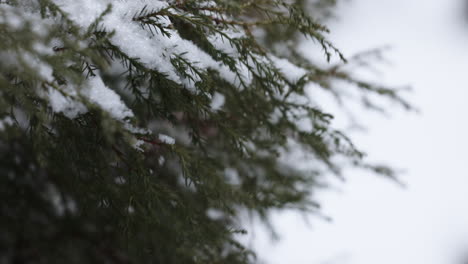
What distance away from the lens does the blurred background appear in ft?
22.3

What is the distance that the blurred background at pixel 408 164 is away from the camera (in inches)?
268

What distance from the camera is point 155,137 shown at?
1.48 m

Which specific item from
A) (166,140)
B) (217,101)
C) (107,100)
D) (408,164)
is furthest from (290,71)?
(408,164)

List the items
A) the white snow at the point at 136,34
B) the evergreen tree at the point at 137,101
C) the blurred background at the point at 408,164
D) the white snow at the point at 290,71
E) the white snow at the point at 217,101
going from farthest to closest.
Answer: the blurred background at the point at 408,164
the white snow at the point at 217,101
the white snow at the point at 290,71
the white snow at the point at 136,34
the evergreen tree at the point at 137,101

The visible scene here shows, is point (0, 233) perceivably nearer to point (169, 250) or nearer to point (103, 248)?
point (103, 248)

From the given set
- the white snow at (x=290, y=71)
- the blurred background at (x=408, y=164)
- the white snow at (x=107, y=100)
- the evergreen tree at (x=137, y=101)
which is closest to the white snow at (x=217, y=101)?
the evergreen tree at (x=137, y=101)

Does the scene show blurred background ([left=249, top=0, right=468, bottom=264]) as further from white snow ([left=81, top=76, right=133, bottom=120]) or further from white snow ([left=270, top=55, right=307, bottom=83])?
white snow ([left=81, top=76, right=133, bottom=120])

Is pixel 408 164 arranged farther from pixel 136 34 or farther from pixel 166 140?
pixel 136 34

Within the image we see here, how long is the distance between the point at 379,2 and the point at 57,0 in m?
10.6

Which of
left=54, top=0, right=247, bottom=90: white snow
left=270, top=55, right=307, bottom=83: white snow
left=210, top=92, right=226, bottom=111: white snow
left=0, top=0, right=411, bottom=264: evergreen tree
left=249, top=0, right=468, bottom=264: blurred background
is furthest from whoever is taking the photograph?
left=249, top=0, right=468, bottom=264: blurred background

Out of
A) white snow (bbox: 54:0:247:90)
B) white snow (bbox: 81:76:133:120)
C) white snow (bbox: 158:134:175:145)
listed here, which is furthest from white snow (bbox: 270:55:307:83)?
white snow (bbox: 81:76:133:120)

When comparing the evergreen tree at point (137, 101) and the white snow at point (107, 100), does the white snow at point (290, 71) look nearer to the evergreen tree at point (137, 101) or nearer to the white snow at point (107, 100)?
the evergreen tree at point (137, 101)

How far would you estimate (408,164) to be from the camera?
7973 mm

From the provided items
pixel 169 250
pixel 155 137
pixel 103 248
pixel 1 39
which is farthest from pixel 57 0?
pixel 103 248
